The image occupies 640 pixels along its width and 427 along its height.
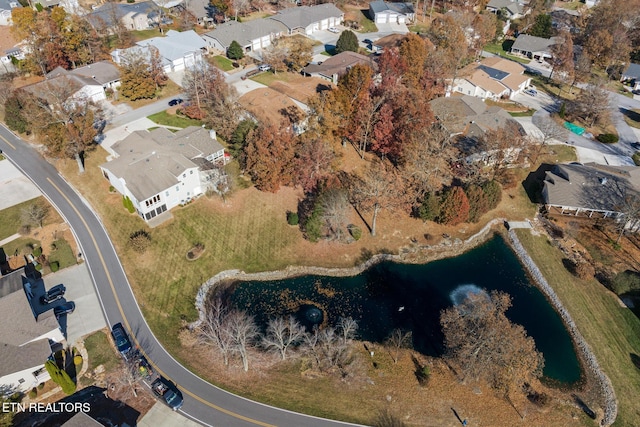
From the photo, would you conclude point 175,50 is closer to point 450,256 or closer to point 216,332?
point 216,332

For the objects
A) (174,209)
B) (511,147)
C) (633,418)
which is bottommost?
(633,418)

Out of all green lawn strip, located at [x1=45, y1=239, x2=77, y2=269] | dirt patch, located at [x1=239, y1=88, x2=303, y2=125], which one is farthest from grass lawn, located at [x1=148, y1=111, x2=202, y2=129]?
green lawn strip, located at [x1=45, y1=239, x2=77, y2=269]

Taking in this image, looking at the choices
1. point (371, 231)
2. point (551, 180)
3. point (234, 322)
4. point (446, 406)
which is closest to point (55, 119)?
point (234, 322)

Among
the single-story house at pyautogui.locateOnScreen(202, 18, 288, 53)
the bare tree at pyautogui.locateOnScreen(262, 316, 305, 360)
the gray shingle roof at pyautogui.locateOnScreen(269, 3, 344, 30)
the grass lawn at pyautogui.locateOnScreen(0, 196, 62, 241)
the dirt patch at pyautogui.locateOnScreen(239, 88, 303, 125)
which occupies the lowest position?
the bare tree at pyautogui.locateOnScreen(262, 316, 305, 360)

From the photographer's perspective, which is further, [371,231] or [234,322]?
[371,231]

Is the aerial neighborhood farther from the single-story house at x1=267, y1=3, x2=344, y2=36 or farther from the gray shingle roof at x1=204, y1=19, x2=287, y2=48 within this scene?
the single-story house at x1=267, y1=3, x2=344, y2=36

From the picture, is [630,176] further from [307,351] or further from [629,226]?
[307,351]
